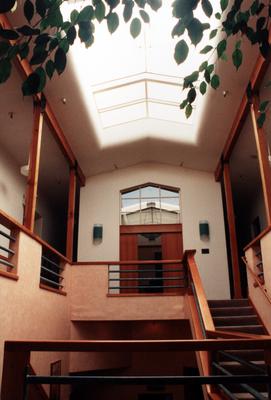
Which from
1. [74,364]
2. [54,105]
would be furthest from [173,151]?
[74,364]

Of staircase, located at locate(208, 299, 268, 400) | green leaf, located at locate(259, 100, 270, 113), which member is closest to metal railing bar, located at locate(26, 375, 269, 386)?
green leaf, located at locate(259, 100, 270, 113)

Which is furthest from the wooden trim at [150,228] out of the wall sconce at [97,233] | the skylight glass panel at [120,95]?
the skylight glass panel at [120,95]

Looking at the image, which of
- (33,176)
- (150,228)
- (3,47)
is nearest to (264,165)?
(33,176)

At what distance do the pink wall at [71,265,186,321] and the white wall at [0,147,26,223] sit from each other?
2280 millimetres

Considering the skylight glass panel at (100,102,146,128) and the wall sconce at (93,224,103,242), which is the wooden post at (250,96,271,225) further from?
the wall sconce at (93,224,103,242)

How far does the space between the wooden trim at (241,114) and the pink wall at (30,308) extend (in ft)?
13.6

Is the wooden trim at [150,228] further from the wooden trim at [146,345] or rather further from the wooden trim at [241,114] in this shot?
the wooden trim at [146,345]

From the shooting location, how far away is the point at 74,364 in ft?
22.6

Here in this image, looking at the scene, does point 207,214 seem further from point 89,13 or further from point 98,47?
point 89,13

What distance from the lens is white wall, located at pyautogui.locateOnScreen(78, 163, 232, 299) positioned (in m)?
9.48

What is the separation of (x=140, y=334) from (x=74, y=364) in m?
2.32

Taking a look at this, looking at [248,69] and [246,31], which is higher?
[248,69]

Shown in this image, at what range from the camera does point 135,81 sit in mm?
7520

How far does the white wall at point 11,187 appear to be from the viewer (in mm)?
7980
